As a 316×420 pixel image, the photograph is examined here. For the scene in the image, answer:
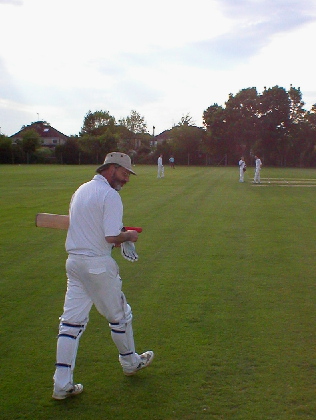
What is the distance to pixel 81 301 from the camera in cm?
477

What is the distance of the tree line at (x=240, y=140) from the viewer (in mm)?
77500

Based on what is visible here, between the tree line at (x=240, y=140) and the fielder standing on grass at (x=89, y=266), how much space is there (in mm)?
72533

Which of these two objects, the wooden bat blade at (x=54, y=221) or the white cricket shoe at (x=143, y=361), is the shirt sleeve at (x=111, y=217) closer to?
the wooden bat blade at (x=54, y=221)

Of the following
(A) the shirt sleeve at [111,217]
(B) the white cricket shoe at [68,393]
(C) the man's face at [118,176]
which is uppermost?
(C) the man's face at [118,176]

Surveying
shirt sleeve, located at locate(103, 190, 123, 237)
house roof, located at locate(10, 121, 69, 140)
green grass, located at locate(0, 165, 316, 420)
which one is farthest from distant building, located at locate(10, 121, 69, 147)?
shirt sleeve, located at locate(103, 190, 123, 237)

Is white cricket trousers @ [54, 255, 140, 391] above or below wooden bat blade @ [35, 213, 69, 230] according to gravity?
below

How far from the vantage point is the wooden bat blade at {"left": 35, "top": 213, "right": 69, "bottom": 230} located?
5.23m

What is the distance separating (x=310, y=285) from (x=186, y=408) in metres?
4.48

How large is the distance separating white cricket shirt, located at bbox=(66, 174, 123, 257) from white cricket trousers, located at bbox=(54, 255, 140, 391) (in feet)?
0.31

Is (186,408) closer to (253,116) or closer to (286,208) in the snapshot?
(286,208)

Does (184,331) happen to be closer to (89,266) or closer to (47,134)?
(89,266)

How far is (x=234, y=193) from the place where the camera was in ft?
87.5

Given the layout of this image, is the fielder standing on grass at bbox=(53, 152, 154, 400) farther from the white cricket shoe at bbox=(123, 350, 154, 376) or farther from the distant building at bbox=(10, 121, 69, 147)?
the distant building at bbox=(10, 121, 69, 147)

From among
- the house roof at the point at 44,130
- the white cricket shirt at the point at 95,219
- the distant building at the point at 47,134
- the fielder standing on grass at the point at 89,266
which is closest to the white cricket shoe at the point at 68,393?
the fielder standing on grass at the point at 89,266
